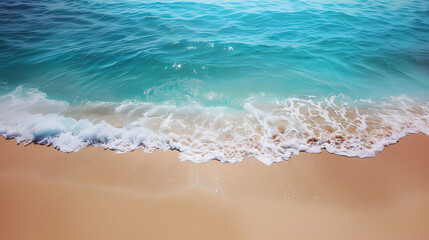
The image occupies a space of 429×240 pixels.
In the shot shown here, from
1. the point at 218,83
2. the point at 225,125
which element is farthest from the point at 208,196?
the point at 218,83

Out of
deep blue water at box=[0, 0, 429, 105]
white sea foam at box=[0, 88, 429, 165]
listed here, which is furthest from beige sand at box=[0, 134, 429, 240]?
deep blue water at box=[0, 0, 429, 105]

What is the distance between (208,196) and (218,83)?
3338 mm

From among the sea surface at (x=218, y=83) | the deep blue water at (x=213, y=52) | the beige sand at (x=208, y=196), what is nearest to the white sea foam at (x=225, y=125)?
the sea surface at (x=218, y=83)

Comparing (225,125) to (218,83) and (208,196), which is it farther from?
(218,83)

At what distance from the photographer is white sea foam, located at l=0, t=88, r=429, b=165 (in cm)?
318

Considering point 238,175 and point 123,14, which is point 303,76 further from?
point 123,14

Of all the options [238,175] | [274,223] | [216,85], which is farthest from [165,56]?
[274,223]

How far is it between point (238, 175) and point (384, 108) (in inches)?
162

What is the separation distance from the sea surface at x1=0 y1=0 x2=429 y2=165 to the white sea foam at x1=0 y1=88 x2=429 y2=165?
0.08 feet

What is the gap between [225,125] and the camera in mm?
3703

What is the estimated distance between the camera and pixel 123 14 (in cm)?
1023

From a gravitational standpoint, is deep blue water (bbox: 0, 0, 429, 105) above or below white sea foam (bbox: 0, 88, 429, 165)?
above

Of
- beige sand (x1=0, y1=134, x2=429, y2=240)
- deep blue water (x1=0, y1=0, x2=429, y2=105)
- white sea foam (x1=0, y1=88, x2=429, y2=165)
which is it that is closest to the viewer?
beige sand (x1=0, y1=134, x2=429, y2=240)

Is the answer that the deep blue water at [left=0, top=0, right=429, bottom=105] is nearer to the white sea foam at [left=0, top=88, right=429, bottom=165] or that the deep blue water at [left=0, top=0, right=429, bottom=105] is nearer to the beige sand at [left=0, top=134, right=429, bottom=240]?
the white sea foam at [left=0, top=88, right=429, bottom=165]
